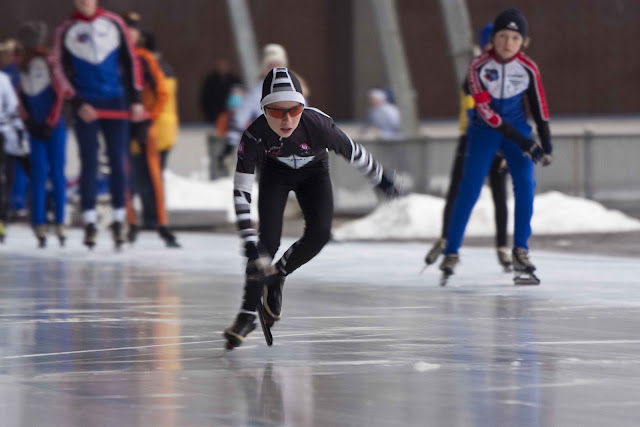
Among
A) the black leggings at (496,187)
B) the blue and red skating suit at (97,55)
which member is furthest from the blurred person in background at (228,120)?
the black leggings at (496,187)

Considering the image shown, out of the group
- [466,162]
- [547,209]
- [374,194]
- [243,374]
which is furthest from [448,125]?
[243,374]

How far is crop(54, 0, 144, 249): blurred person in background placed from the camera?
14.8 metres

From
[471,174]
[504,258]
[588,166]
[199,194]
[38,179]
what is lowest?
[199,194]

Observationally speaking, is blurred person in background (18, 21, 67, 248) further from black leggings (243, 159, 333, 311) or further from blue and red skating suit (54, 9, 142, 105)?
black leggings (243, 159, 333, 311)

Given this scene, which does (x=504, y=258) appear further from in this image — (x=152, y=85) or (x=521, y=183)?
(x=152, y=85)

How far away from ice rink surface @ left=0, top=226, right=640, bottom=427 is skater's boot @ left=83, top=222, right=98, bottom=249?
45.3 inches

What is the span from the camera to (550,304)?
10625 millimetres

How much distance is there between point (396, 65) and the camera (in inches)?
863

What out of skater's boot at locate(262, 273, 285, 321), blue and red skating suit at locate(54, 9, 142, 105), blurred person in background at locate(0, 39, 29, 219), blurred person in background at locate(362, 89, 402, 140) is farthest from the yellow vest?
blurred person in background at locate(362, 89, 402, 140)

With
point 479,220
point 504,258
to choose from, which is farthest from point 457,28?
point 504,258

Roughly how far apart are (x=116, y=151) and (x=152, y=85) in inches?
45.9

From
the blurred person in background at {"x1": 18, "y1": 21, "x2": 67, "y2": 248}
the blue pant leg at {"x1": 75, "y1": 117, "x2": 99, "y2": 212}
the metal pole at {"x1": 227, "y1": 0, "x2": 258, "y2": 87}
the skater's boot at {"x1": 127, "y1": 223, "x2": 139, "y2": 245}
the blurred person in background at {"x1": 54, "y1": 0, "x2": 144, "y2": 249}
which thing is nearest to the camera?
the blurred person in background at {"x1": 54, "y1": 0, "x2": 144, "y2": 249}

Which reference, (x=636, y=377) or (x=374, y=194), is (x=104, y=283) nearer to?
(x=636, y=377)

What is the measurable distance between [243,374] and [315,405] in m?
0.97
